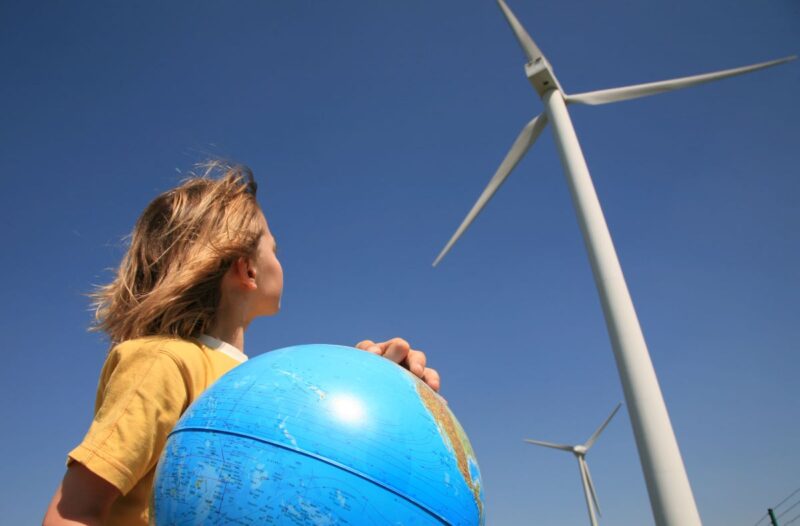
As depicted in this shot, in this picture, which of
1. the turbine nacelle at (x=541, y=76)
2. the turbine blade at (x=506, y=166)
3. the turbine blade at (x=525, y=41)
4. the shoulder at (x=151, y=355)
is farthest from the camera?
the turbine blade at (x=506, y=166)

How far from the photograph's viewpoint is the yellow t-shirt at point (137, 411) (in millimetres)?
2197

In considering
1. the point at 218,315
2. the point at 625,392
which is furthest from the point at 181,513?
the point at 625,392

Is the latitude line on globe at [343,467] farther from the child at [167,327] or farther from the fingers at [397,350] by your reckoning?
the fingers at [397,350]

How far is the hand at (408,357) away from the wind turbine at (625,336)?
18.1 ft

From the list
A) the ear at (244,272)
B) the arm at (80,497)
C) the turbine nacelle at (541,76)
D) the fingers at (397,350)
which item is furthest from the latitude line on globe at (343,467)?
the turbine nacelle at (541,76)

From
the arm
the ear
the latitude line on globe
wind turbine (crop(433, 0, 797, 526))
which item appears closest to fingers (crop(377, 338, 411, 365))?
the ear

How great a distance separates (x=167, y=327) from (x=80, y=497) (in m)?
1.00

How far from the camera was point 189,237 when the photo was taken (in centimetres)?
334

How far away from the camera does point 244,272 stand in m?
3.44

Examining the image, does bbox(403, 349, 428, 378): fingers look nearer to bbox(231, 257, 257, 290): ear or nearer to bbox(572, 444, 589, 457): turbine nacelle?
bbox(231, 257, 257, 290): ear

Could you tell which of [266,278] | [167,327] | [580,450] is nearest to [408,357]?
[266,278]

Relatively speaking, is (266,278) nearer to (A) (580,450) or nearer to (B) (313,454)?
(B) (313,454)

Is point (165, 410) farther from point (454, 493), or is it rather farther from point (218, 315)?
point (454, 493)

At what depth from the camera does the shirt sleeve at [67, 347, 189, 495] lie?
218cm
